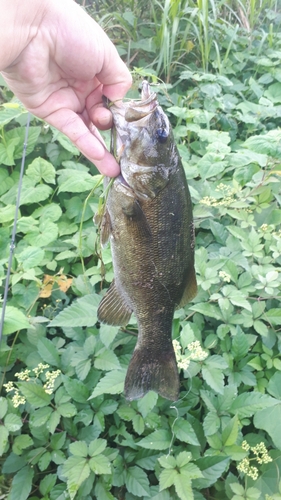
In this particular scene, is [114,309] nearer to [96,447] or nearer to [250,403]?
[96,447]

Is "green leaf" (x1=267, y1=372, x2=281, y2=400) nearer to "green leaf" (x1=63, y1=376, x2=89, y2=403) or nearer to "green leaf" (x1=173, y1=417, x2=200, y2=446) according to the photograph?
"green leaf" (x1=173, y1=417, x2=200, y2=446)

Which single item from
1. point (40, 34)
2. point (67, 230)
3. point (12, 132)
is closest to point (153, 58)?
point (12, 132)

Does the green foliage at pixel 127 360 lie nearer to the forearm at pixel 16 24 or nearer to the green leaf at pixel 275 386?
the green leaf at pixel 275 386

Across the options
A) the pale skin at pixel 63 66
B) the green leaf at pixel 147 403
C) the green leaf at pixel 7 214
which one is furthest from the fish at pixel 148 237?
the green leaf at pixel 7 214

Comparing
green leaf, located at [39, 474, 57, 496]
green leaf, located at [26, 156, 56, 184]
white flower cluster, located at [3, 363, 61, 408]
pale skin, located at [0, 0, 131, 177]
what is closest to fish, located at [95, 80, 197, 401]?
pale skin, located at [0, 0, 131, 177]

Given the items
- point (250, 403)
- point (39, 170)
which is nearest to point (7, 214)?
point (39, 170)
